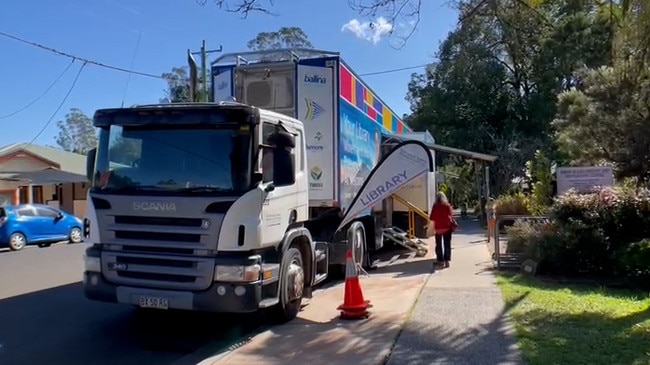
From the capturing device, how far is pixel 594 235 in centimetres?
1035

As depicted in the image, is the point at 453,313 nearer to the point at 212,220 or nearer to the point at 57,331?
the point at 212,220

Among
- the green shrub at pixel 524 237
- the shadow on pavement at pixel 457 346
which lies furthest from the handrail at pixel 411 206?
the shadow on pavement at pixel 457 346

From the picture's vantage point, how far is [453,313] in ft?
26.1

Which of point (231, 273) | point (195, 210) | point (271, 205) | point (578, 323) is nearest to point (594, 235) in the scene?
point (578, 323)

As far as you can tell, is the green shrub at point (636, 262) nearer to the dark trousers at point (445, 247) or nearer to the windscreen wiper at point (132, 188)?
the dark trousers at point (445, 247)

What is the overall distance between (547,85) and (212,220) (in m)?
32.0

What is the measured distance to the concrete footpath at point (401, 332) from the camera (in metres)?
6.19

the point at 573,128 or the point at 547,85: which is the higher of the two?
the point at 547,85

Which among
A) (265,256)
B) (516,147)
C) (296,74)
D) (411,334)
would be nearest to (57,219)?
(296,74)

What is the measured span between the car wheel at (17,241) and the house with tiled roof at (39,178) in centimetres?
820

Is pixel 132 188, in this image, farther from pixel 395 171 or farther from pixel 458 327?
pixel 458 327

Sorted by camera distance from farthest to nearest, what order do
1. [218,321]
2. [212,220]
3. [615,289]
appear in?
[615,289] → [218,321] → [212,220]

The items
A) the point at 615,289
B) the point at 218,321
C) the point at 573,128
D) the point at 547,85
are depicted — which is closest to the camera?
the point at 218,321

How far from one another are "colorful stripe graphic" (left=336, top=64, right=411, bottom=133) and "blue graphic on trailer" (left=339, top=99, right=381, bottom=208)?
0.15m
